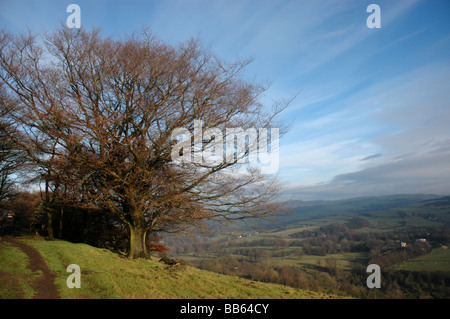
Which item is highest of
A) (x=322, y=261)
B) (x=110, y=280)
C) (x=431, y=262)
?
(x=110, y=280)

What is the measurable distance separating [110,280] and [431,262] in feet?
123

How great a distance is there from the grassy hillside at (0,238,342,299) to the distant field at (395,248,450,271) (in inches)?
1144

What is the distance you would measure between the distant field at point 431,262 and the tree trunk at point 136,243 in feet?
103

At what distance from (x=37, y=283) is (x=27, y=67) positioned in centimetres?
933

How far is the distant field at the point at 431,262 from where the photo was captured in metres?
26.5

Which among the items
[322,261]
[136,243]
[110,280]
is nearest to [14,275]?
[110,280]

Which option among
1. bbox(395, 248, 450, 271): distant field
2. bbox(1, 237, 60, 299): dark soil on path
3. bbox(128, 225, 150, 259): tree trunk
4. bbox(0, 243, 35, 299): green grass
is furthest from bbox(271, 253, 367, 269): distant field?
bbox(0, 243, 35, 299): green grass

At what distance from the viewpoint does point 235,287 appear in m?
8.23

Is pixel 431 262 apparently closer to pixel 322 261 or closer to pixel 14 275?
pixel 322 261

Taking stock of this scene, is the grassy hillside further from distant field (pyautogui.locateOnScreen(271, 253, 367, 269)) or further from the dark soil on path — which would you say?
distant field (pyautogui.locateOnScreen(271, 253, 367, 269))

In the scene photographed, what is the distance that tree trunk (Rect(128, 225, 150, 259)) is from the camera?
11336mm

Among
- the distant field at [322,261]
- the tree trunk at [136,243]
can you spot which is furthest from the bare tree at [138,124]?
the distant field at [322,261]

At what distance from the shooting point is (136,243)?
11539 mm
